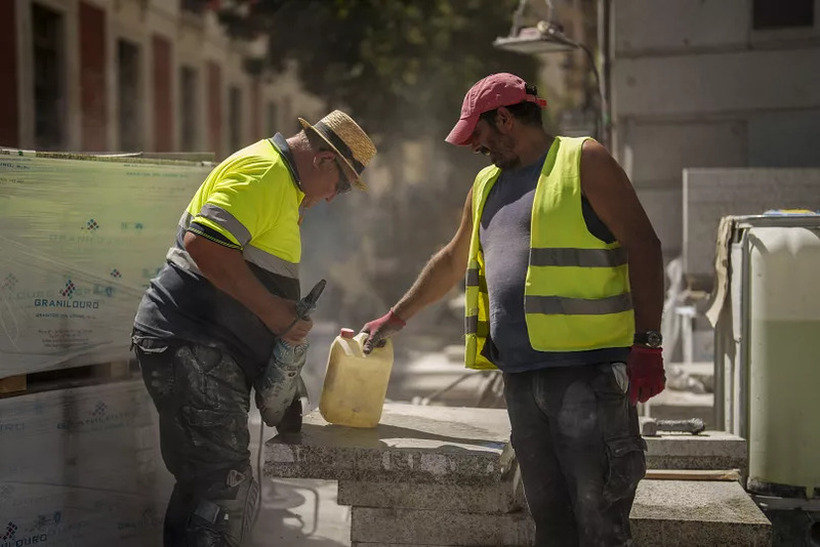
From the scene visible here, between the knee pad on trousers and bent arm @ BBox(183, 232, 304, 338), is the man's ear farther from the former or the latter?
the knee pad on trousers

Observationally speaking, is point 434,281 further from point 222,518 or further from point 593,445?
point 222,518

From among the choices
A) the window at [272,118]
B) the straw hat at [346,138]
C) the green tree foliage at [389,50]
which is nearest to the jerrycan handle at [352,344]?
the straw hat at [346,138]

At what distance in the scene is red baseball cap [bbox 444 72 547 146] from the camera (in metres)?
3.59

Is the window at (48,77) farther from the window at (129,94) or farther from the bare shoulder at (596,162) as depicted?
the bare shoulder at (596,162)

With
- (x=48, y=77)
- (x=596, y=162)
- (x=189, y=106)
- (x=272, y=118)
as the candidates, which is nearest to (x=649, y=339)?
(x=596, y=162)

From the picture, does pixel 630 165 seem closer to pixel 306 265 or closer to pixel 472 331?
pixel 472 331

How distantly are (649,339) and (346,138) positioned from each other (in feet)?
4.89

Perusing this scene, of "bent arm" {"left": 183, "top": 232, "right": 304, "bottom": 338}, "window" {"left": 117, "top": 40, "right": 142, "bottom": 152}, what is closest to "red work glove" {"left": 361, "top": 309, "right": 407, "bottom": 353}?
"bent arm" {"left": 183, "top": 232, "right": 304, "bottom": 338}

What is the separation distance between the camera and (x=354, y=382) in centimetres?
441

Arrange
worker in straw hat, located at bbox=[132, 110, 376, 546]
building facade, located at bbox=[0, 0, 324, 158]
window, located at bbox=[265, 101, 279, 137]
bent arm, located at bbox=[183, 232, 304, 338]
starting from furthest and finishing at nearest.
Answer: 1. window, located at bbox=[265, 101, 279, 137]
2. building facade, located at bbox=[0, 0, 324, 158]
3. worker in straw hat, located at bbox=[132, 110, 376, 546]
4. bent arm, located at bbox=[183, 232, 304, 338]

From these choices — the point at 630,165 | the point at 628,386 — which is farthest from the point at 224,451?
the point at 630,165

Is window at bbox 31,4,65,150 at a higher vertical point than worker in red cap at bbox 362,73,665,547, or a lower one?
higher

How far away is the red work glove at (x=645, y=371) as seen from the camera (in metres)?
3.38

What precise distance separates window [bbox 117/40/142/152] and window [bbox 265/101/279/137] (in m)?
9.13
